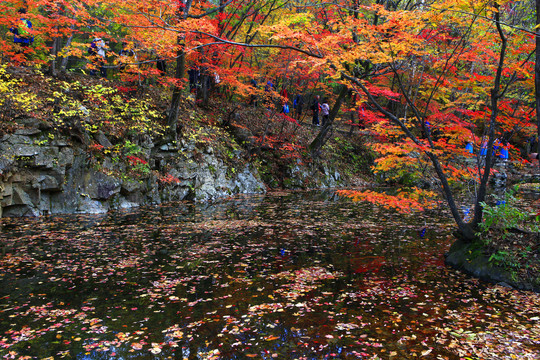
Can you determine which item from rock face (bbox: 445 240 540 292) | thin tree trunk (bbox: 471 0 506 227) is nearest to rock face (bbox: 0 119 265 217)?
rock face (bbox: 445 240 540 292)

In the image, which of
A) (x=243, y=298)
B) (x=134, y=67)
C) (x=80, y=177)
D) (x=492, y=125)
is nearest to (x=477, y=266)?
(x=492, y=125)

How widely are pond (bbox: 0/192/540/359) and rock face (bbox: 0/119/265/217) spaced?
43.7 inches

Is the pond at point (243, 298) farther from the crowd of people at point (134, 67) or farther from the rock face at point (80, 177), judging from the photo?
the crowd of people at point (134, 67)

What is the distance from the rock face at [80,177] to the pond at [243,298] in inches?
Answer: 43.7

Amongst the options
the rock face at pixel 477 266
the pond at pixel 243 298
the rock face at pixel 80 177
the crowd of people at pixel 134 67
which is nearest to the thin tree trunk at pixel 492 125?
the rock face at pixel 477 266

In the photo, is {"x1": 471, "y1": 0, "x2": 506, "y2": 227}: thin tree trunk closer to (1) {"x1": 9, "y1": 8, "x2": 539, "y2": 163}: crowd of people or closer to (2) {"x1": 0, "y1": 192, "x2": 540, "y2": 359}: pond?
(1) {"x1": 9, "y1": 8, "x2": 539, "y2": 163}: crowd of people

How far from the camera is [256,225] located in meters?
11.1

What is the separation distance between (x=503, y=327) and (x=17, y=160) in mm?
12656

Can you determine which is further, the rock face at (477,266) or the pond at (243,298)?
the rock face at (477,266)

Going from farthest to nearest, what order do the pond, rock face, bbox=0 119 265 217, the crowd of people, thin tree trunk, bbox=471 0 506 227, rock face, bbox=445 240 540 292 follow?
the crowd of people < rock face, bbox=0 119 265 217 < thin tree trunk, bbox=471 0 506 227 < rock face, bbox=445 240 540 292 < the pond

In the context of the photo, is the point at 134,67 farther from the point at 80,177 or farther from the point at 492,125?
the point at 492,125

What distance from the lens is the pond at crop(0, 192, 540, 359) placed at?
13.5 feet

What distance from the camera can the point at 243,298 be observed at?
5.52 metres

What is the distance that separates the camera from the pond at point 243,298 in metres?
4.13
